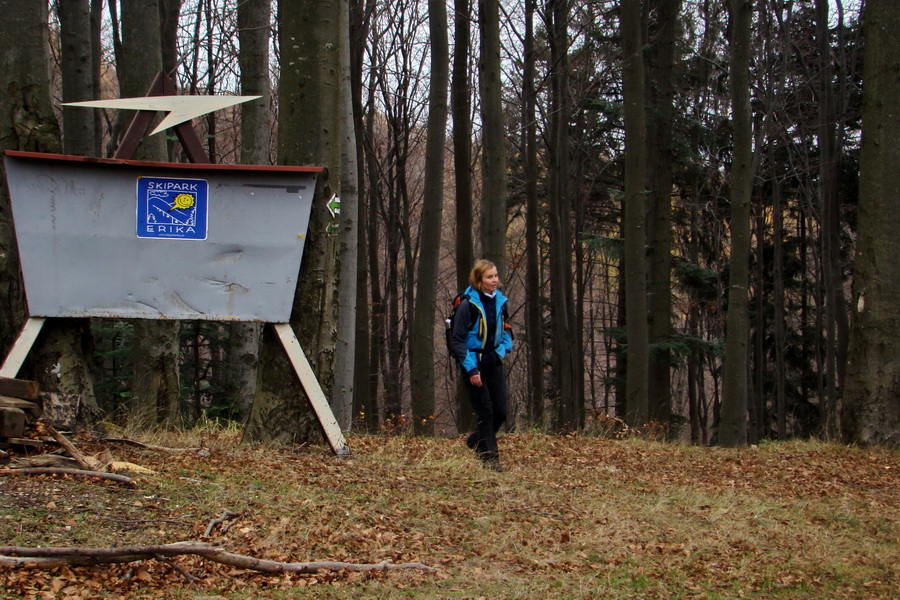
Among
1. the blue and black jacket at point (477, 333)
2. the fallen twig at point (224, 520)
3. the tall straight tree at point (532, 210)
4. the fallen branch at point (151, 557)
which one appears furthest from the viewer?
the tall straight tree at point (532, 210)

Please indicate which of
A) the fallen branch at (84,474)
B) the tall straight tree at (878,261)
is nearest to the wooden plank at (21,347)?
the fallen branch at (84,474)

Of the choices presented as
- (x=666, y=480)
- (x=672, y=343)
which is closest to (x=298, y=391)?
(x=666, y=480)

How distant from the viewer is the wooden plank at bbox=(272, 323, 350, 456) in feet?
23.7

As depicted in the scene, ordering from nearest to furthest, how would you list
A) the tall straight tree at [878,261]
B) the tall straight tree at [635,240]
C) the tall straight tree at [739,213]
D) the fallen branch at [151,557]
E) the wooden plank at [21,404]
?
the fallen branch at [151,557] < the wooden plank at [21,404] < the tall straight tree at [878,261] < the tall straight tree at [739,213] < the tall straight tree at [635,240]

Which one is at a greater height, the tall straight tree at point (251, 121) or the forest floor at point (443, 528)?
the tall straight tree at point (251, 121)

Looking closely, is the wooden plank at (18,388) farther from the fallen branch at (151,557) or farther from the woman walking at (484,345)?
the woman walking at (484,345)

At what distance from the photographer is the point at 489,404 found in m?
7.88

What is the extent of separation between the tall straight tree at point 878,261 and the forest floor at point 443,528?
2920 mm

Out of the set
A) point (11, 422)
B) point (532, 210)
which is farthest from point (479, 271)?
point (532, 210)

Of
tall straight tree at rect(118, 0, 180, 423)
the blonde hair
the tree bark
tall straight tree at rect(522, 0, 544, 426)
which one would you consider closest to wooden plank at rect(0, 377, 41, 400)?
the tree bark

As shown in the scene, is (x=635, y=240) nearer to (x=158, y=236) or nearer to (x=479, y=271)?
(x=479, y=271)

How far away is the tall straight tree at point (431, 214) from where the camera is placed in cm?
→ 1545

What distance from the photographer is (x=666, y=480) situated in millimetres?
8547

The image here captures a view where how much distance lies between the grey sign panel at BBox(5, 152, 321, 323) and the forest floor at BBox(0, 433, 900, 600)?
4.01 feet
